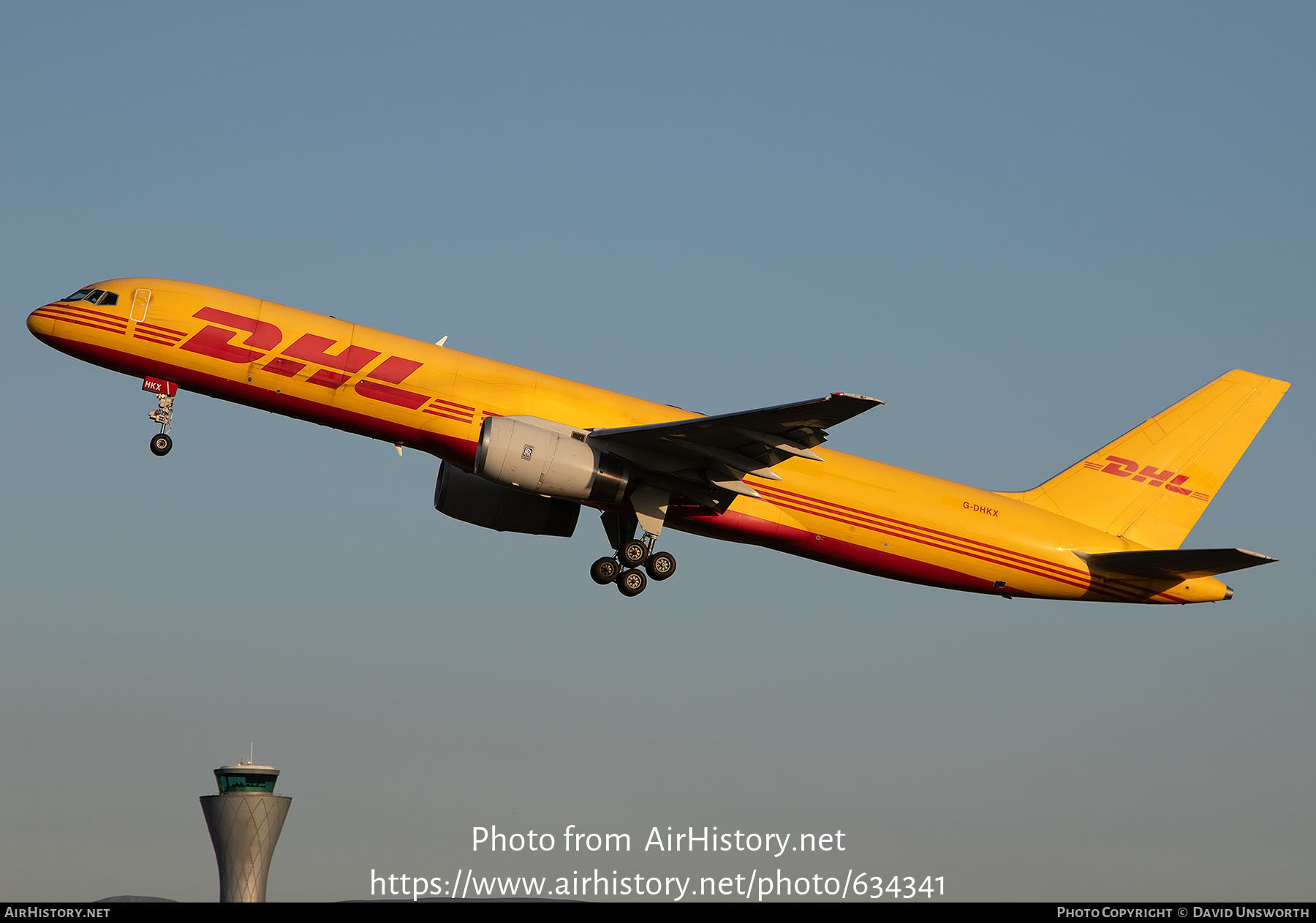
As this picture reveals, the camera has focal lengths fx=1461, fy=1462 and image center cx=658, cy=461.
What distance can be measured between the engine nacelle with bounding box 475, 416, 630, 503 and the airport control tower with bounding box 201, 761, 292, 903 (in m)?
85.1

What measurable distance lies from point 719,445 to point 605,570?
4.97 m

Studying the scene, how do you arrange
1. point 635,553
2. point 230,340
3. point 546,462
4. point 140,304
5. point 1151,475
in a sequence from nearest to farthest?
point 546,462 < point 230,340 < point 140,304 < point 635,553 < point 1151,475

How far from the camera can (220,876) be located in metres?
118

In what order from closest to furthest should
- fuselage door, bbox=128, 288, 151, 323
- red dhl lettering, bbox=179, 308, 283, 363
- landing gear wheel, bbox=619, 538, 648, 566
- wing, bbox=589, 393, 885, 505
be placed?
wing, bbox=589, 393, 885, 505 < red dhl lettering, bbox=179, 308, 283, 363 < fuselage door, bbox=128, 288, 151, 323 < landing gear wheel, bbox=619, 538, 648, 566

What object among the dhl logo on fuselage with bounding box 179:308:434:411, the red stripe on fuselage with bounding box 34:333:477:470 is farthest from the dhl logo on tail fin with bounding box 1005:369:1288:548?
the dhl logo on fuselage with bounding box 179:308:434:411

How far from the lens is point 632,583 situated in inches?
1523

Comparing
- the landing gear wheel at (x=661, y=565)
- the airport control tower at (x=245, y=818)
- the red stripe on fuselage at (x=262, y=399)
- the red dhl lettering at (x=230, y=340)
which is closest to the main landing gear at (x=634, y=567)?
the landing gear wheel at (x=661, y=565)

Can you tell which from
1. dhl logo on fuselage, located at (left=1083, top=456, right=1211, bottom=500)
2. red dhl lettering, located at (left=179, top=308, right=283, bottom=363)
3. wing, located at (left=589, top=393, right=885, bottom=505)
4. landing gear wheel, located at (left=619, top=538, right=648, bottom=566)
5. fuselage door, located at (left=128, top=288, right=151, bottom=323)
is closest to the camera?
wing, located at (left=589, top=393, right=885, bottom=505)

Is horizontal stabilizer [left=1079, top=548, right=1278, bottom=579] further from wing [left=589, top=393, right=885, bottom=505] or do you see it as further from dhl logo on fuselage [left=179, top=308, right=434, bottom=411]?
dhl logo on fuselage [left=179, top=308, right=434, bottom=411]

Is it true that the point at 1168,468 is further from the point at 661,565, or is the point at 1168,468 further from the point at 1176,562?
the point at 661,565

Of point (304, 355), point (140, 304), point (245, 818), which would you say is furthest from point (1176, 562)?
point (245, 818)

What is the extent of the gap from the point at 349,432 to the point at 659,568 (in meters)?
8.77

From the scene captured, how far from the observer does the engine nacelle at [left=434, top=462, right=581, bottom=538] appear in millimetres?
41125
